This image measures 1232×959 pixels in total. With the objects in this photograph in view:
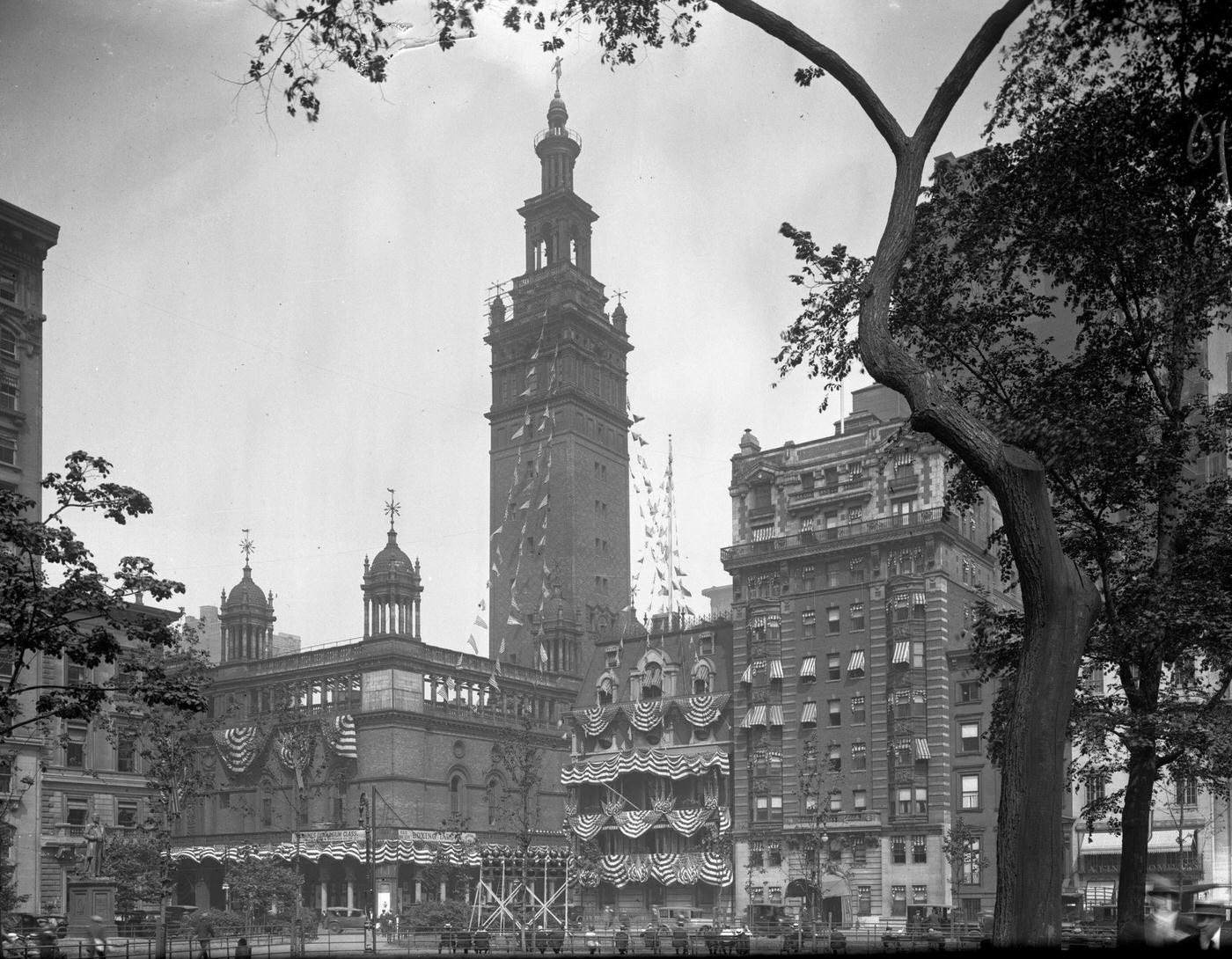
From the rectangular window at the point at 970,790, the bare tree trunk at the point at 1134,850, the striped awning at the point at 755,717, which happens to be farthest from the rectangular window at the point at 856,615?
the bare tree trunk at the point at 1134,850

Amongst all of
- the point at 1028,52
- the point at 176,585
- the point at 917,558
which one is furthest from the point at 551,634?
the point at 1028,52

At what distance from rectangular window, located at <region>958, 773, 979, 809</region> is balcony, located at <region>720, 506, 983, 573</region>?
14377 mm

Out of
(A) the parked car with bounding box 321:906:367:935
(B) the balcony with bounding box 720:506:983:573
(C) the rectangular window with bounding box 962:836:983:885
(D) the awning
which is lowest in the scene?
(A) the parked car with bounding box 321:906:367:935

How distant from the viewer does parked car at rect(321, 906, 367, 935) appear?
75188mm

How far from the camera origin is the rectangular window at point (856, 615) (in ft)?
279

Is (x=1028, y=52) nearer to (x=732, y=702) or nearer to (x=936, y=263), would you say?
(x=936, y=263)

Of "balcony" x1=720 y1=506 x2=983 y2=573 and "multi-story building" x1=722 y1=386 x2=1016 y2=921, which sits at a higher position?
"balcony" x1=720 y1=506 x2=983 y2=573

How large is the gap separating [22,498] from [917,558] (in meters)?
63.8

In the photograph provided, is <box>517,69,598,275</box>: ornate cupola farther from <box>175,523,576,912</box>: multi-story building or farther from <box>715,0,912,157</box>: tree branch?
<box>715,0,912,157</box>: tree branch

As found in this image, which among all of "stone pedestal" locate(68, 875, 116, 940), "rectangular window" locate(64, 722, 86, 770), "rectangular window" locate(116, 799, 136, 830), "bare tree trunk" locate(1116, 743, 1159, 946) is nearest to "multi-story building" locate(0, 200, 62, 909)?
"stone pedestal" locate(68, 875, 116, 940)

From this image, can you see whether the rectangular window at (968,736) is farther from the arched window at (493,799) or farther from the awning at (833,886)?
the arched window at (493,799)

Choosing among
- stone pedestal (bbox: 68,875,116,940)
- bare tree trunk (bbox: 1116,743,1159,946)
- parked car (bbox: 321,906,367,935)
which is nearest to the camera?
bare tree trunk (bbox: 1116,743,1159,946)

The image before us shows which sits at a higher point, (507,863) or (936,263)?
(936,263)

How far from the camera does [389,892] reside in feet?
270
